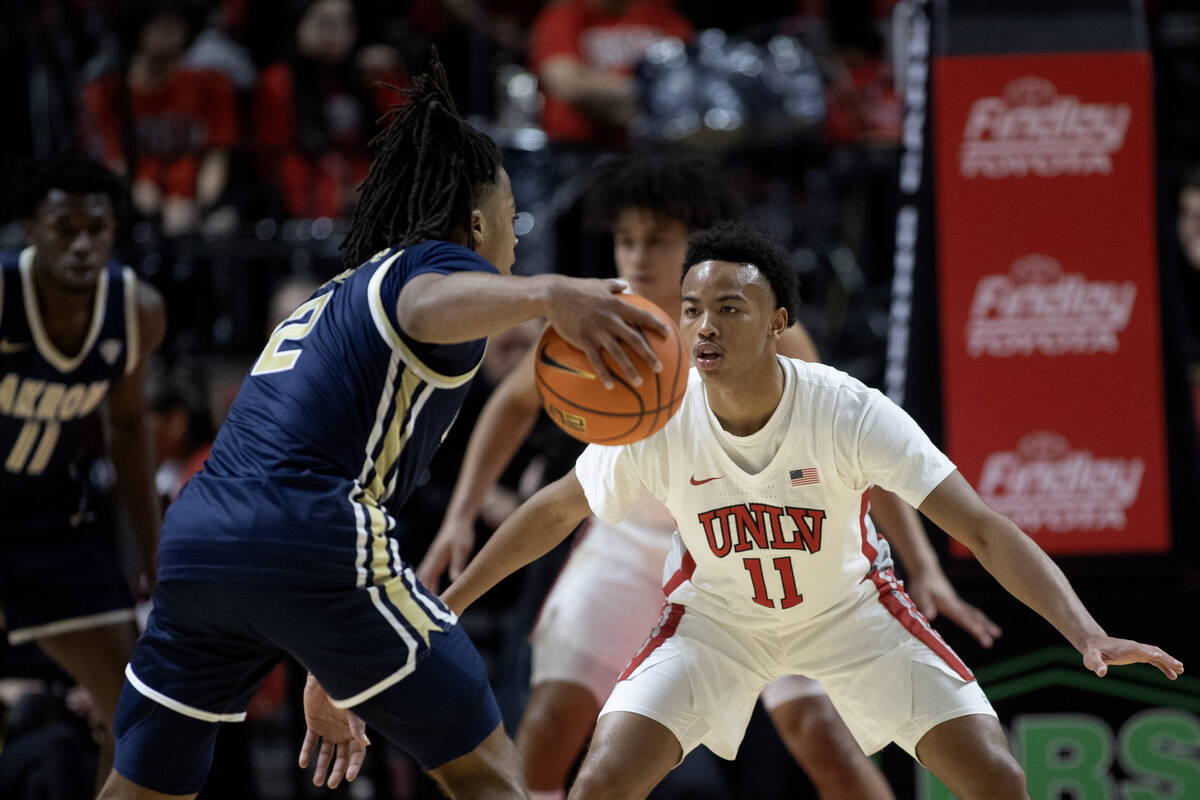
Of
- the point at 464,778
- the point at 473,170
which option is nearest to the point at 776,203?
the point at 473,170

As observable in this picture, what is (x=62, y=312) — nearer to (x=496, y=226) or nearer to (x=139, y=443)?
(x=139, y=443)

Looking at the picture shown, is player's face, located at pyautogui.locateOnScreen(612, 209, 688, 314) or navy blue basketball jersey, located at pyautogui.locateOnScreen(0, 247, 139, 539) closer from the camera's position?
player's face, located at pyautogui.locateOnScreen(612, 209, 688, 314)

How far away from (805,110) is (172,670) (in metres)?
5.04

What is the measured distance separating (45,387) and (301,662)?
2210mm

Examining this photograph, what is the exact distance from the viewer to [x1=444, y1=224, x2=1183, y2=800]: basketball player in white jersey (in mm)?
3256

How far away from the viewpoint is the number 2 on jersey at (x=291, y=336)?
284 cm

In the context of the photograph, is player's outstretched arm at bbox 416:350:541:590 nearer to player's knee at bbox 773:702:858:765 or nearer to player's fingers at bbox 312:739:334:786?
player's fingers at bbox 312:739:334:786

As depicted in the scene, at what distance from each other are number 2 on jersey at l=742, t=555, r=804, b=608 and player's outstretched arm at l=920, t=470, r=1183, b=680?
1.33 ft

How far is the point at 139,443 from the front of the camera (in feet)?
15.4

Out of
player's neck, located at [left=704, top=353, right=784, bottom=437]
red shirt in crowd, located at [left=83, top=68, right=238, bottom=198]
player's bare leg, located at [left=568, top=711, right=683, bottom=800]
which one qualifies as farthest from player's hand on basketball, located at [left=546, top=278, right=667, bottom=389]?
red shirt in crowd, located at [left=83, top=68, right=238, bottom=198]

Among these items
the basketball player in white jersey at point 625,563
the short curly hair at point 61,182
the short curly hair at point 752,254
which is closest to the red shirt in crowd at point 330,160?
the short curly hair at point 61,182

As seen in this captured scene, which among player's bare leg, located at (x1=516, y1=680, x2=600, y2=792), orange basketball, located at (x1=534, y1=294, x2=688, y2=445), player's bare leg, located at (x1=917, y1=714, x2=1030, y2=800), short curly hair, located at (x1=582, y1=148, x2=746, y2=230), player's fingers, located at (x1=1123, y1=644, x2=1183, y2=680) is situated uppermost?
short curly hair, located at (x1=582, y1=148, x2=746, y2=230)

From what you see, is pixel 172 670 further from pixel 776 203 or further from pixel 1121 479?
pixel 776 203

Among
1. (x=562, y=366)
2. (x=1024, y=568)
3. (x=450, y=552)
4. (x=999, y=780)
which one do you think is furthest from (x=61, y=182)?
(x=999, y=780)
